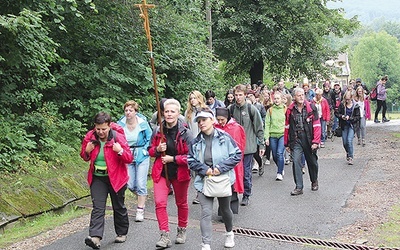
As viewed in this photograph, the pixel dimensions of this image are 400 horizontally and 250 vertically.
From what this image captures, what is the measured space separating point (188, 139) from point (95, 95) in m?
5.85

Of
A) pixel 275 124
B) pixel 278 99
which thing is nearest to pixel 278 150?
pixel 275 124

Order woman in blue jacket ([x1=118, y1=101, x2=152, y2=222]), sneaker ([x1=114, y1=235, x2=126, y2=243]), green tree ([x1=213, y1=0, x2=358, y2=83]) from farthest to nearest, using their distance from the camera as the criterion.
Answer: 1. green tree ([x1=213, y1=0, x2=358, y2=83])
2. woman in blue jacket ([x1=118, y1=101, x2=152, y2=222])
3. sneaker ([x1=114, y1=235, x2=126, y2=243])

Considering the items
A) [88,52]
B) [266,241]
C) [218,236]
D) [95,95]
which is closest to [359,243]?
[266,241]

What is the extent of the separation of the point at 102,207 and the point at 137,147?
180cm

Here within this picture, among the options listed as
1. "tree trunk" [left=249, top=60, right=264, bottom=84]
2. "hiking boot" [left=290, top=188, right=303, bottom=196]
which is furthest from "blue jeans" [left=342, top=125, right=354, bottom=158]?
"tree trunk" [left=249, top=60, right=264, bottom=84]

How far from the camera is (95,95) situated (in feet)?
38.6

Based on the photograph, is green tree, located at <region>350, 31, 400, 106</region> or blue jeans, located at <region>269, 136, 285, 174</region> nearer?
blue jeans, located at <region>269, 136, 285, 174</region>

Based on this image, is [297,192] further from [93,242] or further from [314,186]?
[93,242]

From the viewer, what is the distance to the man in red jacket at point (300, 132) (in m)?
9.45

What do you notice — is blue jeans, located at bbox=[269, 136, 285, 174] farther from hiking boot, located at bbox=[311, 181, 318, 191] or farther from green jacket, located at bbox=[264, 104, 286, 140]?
hiking boot, located at bbox=[311, 181, 318, 191]

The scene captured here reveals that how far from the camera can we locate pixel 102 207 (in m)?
6.29

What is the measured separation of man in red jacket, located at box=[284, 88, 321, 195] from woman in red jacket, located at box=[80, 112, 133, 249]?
405cm

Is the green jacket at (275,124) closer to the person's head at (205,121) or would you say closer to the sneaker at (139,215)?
the sneaker at (139,215)

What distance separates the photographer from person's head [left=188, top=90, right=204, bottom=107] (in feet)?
27.7
